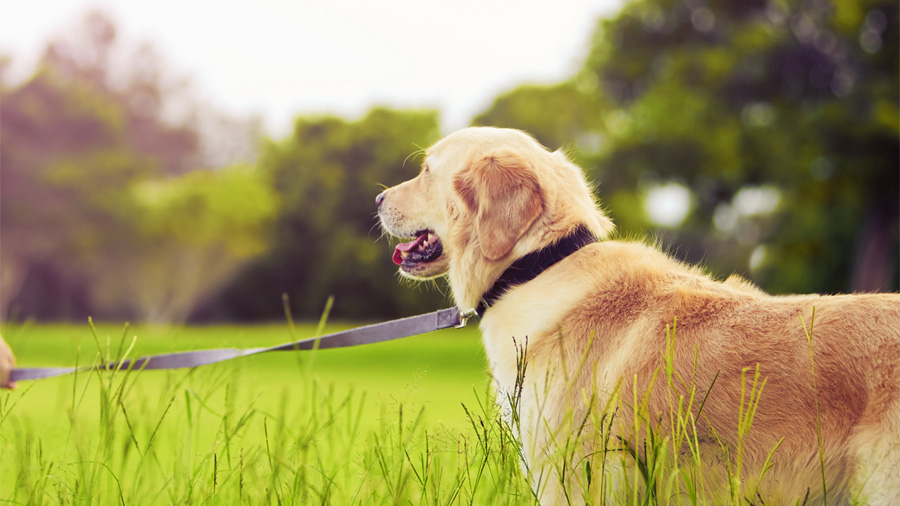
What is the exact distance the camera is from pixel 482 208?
304cm

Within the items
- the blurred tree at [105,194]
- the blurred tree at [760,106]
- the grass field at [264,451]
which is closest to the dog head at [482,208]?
the grass field at [264,451]

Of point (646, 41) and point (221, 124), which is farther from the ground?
point (221, 124)

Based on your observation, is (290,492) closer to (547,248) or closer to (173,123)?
(547,248)

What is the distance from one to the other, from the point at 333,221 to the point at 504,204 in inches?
1232

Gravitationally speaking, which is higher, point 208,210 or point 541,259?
point 208,210

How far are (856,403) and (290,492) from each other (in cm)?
192

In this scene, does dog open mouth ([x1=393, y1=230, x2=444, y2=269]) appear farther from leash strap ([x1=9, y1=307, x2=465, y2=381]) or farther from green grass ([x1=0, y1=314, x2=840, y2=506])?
green grass ([x1=0, y1=314, x2=840, y2=506])

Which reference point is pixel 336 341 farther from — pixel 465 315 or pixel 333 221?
pixel 333 221

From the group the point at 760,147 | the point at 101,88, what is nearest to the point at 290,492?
the point at 760,147

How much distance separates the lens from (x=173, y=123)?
1318 inches

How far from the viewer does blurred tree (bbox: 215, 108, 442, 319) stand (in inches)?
1284

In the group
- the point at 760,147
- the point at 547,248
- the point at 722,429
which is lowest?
the point at 722,429

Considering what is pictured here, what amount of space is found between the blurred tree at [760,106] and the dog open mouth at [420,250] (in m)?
14.2

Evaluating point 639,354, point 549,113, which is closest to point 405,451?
point 639,354
